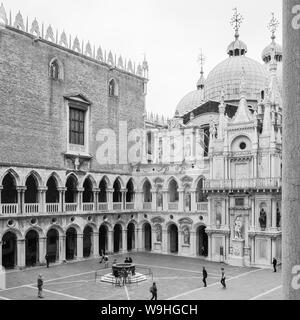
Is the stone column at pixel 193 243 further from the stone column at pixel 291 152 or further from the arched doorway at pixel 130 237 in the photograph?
the stone column at pixel 291 152

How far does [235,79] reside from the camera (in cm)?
4781

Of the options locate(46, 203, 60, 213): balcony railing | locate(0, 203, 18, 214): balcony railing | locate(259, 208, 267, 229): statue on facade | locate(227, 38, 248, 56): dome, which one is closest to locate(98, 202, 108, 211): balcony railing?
locate(46, 203, 60, 213): balcony railing

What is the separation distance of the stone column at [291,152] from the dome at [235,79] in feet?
140

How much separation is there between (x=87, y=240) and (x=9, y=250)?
7260 mm

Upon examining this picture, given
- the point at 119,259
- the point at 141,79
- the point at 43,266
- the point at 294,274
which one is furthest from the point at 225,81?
the point at 294,274

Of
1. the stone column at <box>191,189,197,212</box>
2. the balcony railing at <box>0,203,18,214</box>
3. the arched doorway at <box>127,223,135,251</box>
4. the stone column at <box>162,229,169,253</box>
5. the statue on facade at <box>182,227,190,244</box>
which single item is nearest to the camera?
the balcony railing at <box>0,203,18,214</box>

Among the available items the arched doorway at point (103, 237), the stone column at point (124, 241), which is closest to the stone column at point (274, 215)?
the stone column at point (124, 241)

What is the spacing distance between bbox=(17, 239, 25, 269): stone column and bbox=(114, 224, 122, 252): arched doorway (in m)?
10.0

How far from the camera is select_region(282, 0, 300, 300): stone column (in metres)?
5.39

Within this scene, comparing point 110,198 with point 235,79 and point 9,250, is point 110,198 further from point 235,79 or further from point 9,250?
point 235,79

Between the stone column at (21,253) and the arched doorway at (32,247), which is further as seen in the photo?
the arched doorway at (32,247)

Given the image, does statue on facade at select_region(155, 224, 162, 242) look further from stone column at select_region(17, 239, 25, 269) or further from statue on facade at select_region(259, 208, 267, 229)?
stone column at select_region(17, 239, 25, 269)

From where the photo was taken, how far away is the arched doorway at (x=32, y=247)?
30.3m
